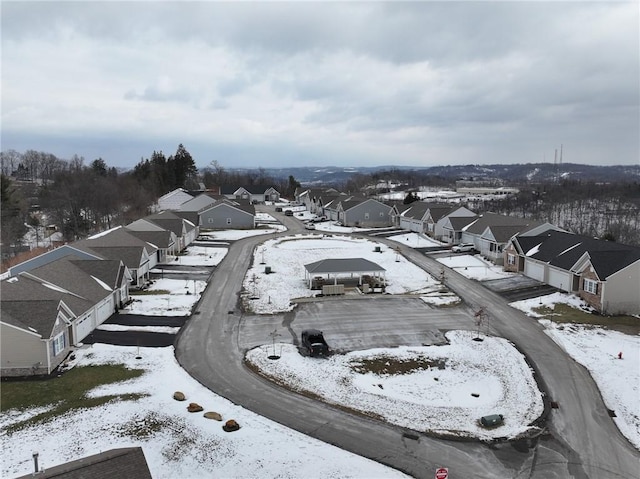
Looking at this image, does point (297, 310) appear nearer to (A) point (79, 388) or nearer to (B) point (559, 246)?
(A) point (79, 388)

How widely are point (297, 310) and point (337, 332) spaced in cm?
519

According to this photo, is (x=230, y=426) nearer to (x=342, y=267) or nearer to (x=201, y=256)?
(x=342, y=267)

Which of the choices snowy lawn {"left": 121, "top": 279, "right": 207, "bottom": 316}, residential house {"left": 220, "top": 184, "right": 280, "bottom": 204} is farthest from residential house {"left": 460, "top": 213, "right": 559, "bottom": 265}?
residential house {"left": 220, "top": 184, "right": 280, "bottom": 204}

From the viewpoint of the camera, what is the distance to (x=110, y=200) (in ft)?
259

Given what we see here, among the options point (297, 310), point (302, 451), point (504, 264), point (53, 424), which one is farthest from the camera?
point (504, 264)

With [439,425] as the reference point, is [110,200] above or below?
above

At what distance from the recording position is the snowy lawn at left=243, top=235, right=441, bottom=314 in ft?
120

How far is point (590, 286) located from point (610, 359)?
11.3 metres

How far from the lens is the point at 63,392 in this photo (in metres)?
20.7

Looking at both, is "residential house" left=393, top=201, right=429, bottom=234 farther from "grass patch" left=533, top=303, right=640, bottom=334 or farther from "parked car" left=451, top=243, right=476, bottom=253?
"grass patch" left=533, top=303, right=640, bottom=334

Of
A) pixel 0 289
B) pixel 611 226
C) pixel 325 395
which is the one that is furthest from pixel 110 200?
pixel 611 226

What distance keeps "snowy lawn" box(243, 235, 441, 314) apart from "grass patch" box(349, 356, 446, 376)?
33.9 feet

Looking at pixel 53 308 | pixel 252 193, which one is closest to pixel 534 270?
pixel 53 308

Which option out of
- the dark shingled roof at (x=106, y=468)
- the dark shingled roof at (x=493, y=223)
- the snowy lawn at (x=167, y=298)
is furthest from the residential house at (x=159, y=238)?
the dark shingled roof at (x=106, y=468)
